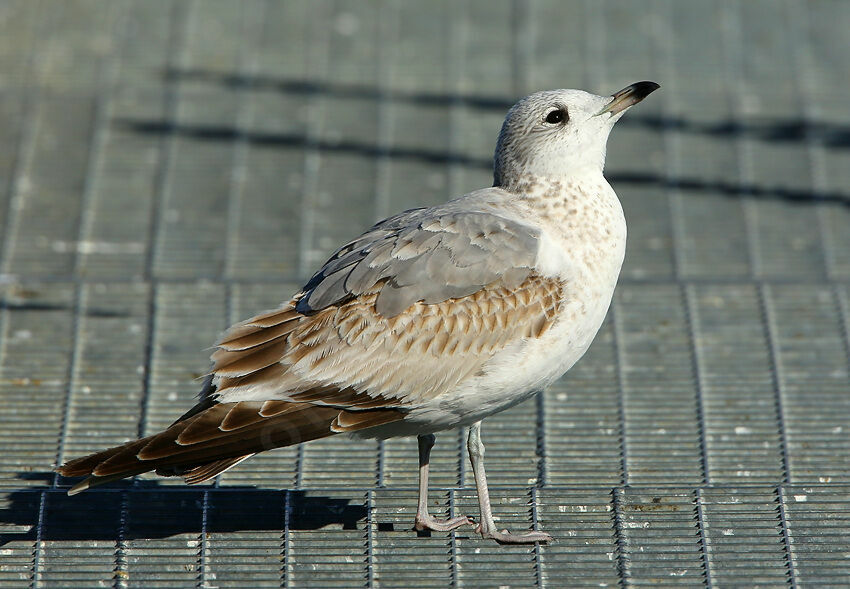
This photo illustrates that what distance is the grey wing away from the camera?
4.57m

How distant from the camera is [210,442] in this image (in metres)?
4.30

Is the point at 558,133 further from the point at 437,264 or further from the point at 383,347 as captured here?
the point at 383,347

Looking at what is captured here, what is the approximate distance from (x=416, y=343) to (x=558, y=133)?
3.32ft

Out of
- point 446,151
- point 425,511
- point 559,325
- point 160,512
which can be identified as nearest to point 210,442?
point 160,512

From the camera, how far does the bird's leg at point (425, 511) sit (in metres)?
4.70

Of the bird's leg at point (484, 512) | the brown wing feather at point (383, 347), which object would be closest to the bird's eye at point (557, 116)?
the brown wing feather at point (383, 347)

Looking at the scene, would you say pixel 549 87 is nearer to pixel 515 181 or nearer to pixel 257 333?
pixel 515 181

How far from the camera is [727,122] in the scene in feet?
26.7

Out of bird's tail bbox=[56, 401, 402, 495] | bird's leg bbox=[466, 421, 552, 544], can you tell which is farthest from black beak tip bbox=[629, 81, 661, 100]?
bird's tail bbox=[56, 401, 402, 495]

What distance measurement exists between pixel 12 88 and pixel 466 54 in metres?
2.95

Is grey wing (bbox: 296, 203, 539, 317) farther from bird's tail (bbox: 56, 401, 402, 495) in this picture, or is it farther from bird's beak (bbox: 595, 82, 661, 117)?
bird's beak (bbox: 595, 82, 661, 117)

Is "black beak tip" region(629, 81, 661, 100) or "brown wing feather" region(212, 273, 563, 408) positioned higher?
"black beak tip" region(629, 81, 661, 100)

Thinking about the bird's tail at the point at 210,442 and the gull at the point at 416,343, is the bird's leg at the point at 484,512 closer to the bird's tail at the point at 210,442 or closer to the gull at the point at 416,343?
the gull at the point at 416,343

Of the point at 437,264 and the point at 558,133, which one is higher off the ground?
the point at 558,133
